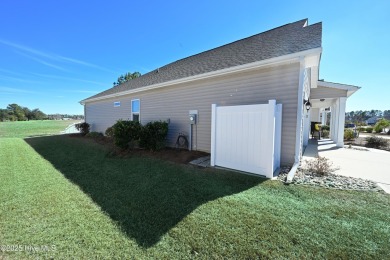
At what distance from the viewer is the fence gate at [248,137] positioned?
4.07m

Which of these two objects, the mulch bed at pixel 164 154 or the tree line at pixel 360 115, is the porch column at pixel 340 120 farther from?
the tree line at pixel 360 115

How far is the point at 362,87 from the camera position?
8.20 metres

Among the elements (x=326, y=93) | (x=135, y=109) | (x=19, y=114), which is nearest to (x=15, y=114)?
(x=19, y=114)

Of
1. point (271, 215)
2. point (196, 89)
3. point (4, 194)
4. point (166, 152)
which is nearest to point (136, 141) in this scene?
point (166, 152)

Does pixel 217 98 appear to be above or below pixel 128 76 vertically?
below

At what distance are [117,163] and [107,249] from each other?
14.3 feet

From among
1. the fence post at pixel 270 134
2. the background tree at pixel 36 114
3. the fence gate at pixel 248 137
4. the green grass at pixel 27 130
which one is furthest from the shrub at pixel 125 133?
the background tree at pixel 36 114

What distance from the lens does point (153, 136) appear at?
7.12m

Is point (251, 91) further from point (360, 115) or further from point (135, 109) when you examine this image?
point (360, 115)

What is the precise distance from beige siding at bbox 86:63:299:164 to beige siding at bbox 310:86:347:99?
6232 mm

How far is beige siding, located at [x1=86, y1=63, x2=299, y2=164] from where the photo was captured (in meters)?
4.86

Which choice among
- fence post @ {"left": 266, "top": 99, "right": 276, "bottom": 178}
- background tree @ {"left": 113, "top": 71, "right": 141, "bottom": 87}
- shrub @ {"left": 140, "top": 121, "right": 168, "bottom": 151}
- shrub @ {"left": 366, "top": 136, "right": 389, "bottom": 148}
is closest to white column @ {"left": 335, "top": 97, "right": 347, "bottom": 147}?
shrub @ {"left": 366, "top": 136, "right": 389, "bottom": 148}

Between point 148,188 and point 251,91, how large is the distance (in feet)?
14.2

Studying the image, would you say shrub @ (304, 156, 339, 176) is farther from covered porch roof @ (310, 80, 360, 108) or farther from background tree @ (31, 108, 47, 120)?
background tree @ (31, 108, 47, 120)
